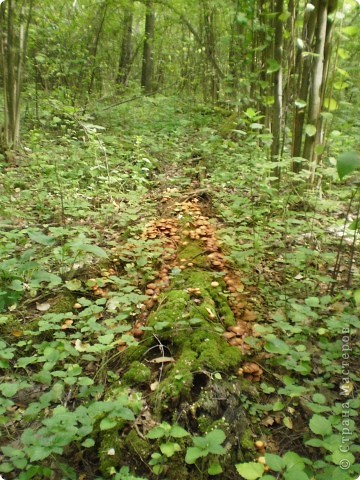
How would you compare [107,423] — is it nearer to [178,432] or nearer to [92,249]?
[178,432]

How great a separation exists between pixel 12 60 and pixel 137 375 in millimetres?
5277

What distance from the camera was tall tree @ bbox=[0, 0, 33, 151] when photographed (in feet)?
18.2

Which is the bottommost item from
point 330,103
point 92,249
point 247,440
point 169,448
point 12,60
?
point 247,440

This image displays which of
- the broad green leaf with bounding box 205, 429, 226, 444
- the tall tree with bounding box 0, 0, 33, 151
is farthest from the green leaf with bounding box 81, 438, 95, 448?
the tall tree with bounding box 0, 0, 33, 151

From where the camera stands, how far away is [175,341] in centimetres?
245

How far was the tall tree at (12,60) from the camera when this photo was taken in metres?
5.56

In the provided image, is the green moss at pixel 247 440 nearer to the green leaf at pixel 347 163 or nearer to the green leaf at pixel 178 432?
the green leaf at pixel 178 432

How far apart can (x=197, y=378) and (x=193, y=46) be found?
11.4m

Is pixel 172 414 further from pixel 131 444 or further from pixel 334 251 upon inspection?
pixel 334 251

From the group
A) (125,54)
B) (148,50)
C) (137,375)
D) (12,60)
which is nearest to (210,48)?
(148,50)

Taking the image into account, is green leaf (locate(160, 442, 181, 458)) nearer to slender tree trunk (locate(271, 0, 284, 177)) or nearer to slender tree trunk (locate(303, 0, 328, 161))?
slender tree trunk (locate(303, 0, 328, 161))

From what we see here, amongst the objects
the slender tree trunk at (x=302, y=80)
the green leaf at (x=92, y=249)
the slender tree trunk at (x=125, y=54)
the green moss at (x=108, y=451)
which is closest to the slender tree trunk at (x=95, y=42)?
the slender tree trunk at (x=125, y=54)

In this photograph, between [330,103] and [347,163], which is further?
[330,103]

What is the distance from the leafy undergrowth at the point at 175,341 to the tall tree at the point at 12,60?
1.54m
